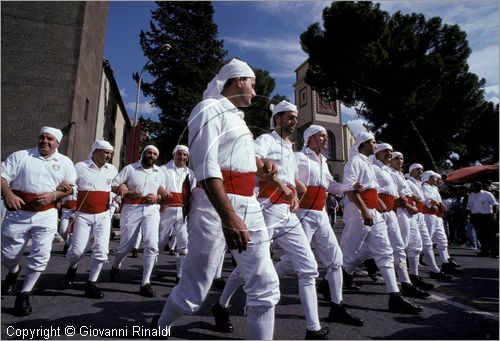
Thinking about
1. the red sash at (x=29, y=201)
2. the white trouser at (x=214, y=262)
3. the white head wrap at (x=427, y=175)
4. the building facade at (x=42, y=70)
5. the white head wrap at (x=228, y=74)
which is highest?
the building facade at (x=42, y=70)

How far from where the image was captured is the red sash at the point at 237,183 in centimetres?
237

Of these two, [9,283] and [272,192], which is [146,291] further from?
[272,192]

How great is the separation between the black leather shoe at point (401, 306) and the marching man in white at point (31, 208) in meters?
4.20

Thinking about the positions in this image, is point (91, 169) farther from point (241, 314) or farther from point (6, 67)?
point (6, 67)

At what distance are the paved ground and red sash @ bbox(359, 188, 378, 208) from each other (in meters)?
1.34

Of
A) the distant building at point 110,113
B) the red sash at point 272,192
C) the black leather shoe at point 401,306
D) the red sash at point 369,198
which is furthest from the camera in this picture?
the distant building at point 110,113

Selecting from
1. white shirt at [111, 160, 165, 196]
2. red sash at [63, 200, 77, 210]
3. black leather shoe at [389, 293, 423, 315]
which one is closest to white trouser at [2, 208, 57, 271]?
white shirt at [111, 160, 165, 196]

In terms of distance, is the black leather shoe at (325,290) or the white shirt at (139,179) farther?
the white shirt at (139,179)

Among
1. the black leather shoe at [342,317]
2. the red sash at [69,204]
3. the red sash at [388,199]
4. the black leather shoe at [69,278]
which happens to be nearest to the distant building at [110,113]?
the red sash at [69,204]

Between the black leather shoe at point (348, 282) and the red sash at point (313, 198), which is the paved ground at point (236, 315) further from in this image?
the red sash at point (313, 198)

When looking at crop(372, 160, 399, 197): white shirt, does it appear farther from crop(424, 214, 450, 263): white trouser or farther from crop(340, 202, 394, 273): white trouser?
crop(424, 214, 450, 263): white trouser

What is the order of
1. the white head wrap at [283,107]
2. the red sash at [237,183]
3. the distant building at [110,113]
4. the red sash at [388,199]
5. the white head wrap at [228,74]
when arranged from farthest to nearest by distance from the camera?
1. the distant building at [110,113]
2. the red sash at [388,199]
3. the white head wrap at [283,107]
4. the white head wrap at [228,74]
5. the red sash at [237,183]

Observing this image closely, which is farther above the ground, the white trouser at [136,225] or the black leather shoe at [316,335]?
the white trouser at [136,225]

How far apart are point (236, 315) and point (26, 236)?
2.63 metres
